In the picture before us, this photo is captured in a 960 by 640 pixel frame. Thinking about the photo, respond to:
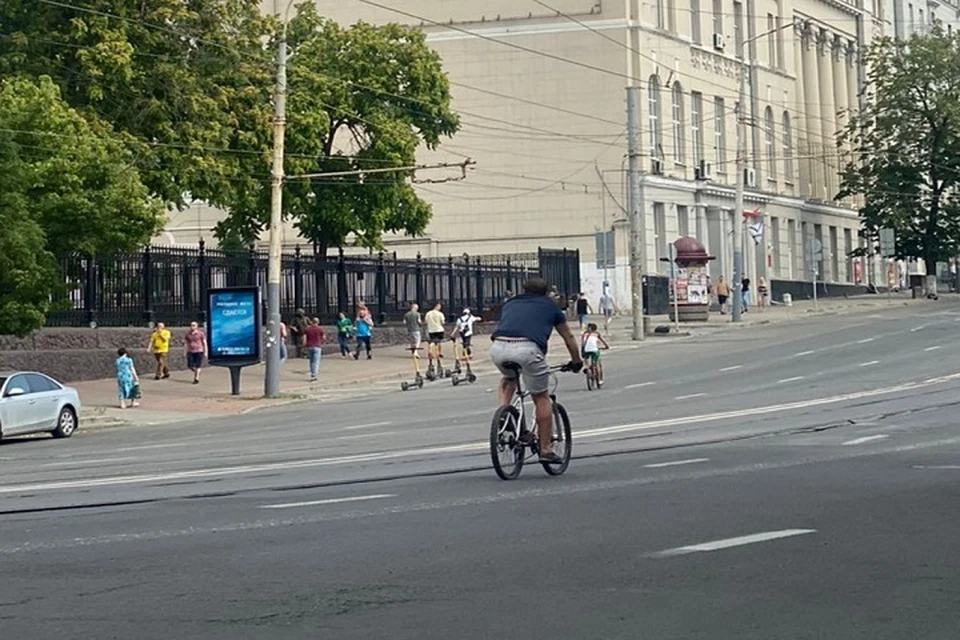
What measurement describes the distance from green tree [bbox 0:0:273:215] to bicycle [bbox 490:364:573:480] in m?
34.0

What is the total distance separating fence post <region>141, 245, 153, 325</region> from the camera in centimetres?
4975

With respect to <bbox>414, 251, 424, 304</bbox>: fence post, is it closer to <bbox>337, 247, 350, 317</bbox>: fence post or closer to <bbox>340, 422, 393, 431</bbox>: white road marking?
<bbox>337, 247, 350, 317</bbox>: fence post

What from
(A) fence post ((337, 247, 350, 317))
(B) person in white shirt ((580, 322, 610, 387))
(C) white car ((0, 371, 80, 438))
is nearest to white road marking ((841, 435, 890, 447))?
(C) white car ((0, 371, 80, 438))

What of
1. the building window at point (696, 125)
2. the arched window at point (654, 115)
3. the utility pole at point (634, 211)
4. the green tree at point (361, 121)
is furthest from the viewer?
the building window at point (696, 125)

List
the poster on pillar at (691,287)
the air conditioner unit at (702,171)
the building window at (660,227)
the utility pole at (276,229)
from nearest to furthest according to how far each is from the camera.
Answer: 1. the utility pole at (276,229)
2. the poster on pillar at (691,287)
3. the building window at (660,227)
4. the air conditioner unit at (702,171)

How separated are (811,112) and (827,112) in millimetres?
3537

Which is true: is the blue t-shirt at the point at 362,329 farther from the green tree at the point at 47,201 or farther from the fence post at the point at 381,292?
the green tree at the point at 47,201

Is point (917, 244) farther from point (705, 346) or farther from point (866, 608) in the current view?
point (866, 608)

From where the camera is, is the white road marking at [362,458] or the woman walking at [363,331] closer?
the white road marking at [362,458]

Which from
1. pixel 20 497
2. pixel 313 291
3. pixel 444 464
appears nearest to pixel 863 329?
pixel 313 291

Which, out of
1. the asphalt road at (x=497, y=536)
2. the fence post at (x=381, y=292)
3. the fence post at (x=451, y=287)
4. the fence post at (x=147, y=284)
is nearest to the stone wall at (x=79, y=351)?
the fence post at (x=147, y=284)

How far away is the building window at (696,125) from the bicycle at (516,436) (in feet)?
235

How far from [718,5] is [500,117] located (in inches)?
617

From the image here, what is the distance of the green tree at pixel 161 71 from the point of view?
50.3 metres
